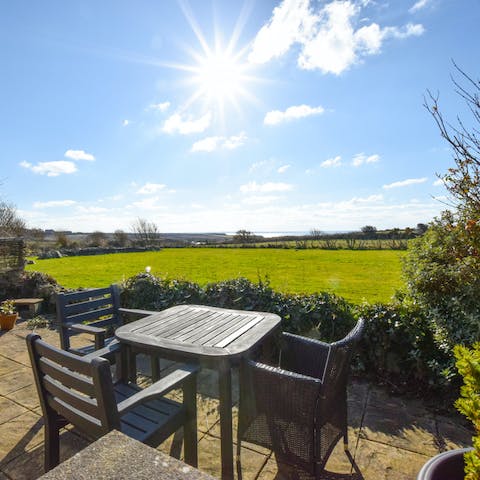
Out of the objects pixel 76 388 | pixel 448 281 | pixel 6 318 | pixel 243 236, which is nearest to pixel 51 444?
pixel 76 388

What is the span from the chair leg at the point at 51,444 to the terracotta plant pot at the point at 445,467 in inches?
89.5

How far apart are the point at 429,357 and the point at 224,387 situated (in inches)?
105

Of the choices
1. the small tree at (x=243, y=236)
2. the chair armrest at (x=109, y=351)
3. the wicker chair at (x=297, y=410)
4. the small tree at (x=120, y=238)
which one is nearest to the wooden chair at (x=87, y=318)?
the chair armrest at (x=109, y=351)

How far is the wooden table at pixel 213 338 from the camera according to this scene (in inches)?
80.7

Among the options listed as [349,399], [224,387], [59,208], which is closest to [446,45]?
[349,399]

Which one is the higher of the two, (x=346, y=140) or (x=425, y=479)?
(x=346, y=140)

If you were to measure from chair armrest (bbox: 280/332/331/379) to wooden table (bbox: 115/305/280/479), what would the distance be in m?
0.23

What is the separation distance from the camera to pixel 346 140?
918cm

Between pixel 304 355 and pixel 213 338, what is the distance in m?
0.86

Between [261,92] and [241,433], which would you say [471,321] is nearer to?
[241,433]

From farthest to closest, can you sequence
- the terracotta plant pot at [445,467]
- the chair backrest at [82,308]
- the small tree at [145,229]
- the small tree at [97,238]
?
the small tree at [145,229], the small tree at [97,238], the chair backrest at [82,308], the terracotta plant pot at [445,467]

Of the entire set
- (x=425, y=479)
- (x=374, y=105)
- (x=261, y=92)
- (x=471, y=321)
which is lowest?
(x=425, y=479)

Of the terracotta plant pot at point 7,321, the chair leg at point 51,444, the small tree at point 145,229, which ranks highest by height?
the small tree at point 145,229

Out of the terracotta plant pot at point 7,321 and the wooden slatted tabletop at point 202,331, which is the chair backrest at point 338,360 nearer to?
the wooden slatted tabletop at point 202,331
